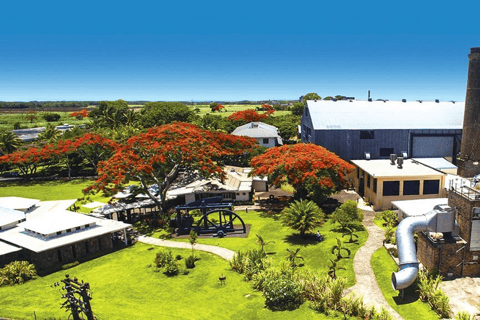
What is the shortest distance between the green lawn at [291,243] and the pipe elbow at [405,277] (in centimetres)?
317

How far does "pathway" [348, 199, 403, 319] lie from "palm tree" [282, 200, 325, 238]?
14.2 feet

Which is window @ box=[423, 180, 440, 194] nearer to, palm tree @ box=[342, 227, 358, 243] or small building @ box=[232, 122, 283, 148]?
palm tree @ box=[342, 227, 358, 243]

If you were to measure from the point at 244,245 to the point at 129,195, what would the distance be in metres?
16.5

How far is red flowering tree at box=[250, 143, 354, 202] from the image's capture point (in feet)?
118

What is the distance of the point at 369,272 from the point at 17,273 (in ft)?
87.2

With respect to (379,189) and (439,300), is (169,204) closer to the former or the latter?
(379,189)

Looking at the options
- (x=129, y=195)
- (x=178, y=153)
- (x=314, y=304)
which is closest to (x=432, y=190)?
(x=314, y=304)

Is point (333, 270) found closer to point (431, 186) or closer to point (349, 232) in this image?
point (349, 232)

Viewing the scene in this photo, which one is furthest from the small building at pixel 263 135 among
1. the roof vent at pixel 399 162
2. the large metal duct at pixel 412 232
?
the large metal duct at pixel 412 232

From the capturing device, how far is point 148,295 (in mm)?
22375

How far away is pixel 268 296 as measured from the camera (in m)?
20.4

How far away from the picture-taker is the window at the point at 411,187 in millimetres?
37781

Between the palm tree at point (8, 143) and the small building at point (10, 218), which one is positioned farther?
the palm tree at point (8, 143)

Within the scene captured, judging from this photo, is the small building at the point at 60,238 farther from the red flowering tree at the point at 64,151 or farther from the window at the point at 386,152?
the window at the point at 386,152
